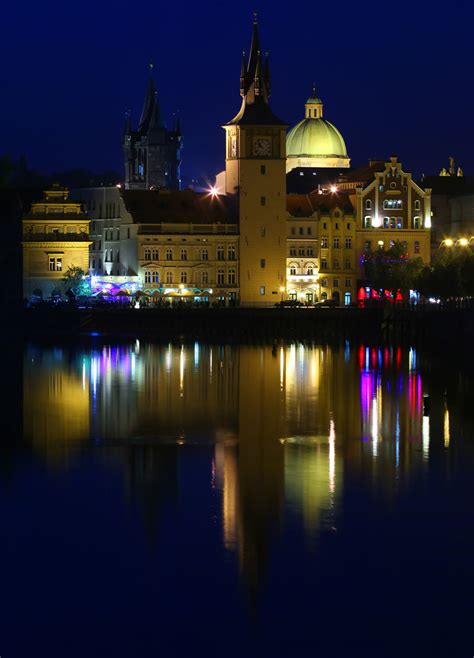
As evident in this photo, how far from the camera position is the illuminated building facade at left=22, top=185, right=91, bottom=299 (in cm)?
9969

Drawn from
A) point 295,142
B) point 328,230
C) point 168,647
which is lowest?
point 168,647

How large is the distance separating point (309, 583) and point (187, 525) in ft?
11.1

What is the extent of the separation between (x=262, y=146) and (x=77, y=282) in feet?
52.4

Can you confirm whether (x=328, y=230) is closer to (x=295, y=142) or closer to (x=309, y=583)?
(x=295, y=142)

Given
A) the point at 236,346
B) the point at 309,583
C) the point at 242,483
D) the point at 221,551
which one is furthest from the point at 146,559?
the point at 236,346

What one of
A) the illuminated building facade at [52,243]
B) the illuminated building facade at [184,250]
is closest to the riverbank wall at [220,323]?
the illuminated building facade at [184,250]

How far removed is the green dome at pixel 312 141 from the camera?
130 metres

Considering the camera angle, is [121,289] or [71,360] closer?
[71,360]

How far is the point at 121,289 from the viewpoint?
9862cm

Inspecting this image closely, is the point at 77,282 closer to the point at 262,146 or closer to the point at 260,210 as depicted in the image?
the point at 260,210

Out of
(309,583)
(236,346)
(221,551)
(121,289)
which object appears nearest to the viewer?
(309,583)

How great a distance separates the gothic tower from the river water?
10855 cm

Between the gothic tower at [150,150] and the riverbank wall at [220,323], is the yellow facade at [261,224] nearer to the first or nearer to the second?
the riverbank wall at [220,323]

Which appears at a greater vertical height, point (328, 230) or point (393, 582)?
point (328, 230)
